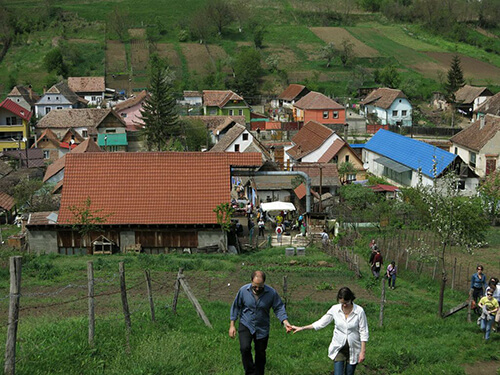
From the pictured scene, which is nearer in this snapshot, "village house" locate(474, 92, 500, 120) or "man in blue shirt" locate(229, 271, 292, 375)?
"man in blue shirt" locate(229, 271, 292, 375)

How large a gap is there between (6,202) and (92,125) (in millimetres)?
24508

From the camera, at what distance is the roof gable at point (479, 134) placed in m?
39.5

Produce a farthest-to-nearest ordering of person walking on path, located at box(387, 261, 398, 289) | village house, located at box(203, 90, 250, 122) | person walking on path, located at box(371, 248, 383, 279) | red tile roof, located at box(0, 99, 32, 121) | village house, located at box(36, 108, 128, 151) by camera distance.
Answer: village house, located at box(203, 90, 250, 122) → red tile roof, located at box(0, 99, 32, 121) → village house, located at box(36, 108, 128, 151) → person walking on path, located at box(371, 248, 383, 279) → person walking on path, located at box(387, 261, 398, 289)

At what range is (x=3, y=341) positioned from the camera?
999 centimetres

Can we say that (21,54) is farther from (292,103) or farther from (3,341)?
(3,341)

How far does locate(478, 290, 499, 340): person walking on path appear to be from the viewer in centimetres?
1117

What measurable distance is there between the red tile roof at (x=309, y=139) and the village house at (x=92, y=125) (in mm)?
15320

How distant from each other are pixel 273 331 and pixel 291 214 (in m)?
20.2

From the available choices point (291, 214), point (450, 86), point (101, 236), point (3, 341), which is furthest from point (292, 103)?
point (3, 341)

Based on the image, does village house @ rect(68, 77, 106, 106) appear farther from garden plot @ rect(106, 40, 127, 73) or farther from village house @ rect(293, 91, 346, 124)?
village house @ rect(293, 91, 346, 124)

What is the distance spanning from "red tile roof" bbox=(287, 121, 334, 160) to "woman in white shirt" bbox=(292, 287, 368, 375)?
3469 centimetres

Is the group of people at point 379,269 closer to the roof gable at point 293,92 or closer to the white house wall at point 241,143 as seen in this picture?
the white house wall at point 241,143

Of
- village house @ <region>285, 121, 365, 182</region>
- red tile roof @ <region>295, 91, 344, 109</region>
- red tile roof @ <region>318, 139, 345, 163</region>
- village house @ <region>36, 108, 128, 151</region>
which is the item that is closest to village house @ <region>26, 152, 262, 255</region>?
red tile roof @ <region>318, 139, 345, 163</region>

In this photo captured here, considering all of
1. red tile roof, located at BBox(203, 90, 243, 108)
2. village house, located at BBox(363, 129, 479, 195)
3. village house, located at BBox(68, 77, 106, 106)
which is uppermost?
village house, located at BBox(68, 77, 106, 106)
